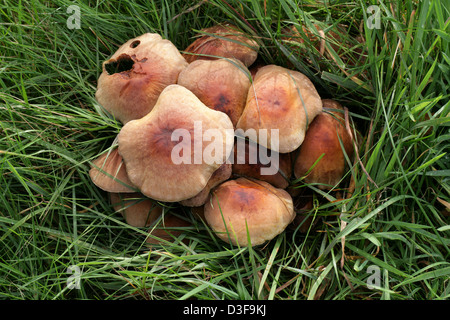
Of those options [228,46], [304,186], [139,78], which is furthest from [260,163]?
[139,78]

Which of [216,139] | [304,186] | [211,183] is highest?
[216,139]

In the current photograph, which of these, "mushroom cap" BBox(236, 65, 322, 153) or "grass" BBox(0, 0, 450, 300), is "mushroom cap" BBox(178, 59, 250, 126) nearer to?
"mushroom cap" BBox(236, 65, 322, 153)

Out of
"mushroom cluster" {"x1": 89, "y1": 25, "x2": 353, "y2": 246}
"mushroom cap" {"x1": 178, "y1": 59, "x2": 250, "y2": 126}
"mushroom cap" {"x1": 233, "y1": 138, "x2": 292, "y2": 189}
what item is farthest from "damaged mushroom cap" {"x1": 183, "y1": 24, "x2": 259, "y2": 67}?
"mushroom cap" {"x1": 233, "y1": 138, "x2": 292, "y2": 189}

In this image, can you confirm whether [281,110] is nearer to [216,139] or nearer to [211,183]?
[216,139]

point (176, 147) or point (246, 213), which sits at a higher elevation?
point (176, 147)

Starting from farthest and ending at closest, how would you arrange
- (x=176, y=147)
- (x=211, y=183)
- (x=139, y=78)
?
(x=139, y=78) → (x=211, y=183) → (x=176, y=147)
